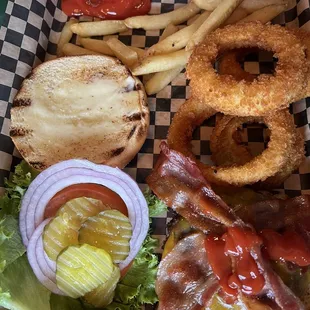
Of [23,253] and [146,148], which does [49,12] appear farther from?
[23,253]

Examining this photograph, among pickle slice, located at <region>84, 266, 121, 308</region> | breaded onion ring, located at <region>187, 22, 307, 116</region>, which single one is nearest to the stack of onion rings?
breaded onion ring, located at <region>187, 22, 307, 116</region>

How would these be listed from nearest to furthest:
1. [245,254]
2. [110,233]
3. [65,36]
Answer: [245,254]
[110,233]
[65,36]

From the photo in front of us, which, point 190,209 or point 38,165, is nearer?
point 190,209

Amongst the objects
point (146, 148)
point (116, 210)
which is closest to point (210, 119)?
point (146, 148)

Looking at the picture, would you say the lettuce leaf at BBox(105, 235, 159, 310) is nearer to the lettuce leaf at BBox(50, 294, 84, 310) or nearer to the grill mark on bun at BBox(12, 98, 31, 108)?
the lettuce leaf at BBox(50, 294, 84, 310)

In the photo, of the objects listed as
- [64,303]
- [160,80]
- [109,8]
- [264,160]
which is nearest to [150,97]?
[160,80]

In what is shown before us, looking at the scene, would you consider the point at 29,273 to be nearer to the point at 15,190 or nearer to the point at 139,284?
the point at 15,190

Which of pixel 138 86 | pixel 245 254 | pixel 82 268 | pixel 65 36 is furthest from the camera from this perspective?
pixel 65 36
